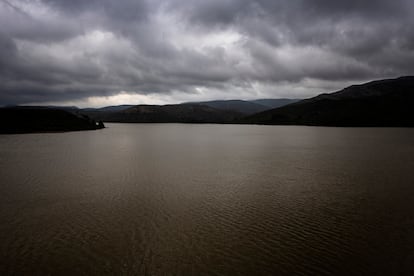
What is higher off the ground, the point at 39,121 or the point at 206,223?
the point at 39,121

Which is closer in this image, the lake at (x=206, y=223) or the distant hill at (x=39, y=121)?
the lake at (x=206, y=223)

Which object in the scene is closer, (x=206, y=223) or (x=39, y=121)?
(x=206, y=223)

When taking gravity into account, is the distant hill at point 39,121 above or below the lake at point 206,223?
above

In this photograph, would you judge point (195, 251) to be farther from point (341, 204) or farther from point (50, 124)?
point (50, 124)

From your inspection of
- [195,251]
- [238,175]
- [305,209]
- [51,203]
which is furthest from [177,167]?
[195,251]

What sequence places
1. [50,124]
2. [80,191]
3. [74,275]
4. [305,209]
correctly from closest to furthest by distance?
[74,275] < [305,209] < [80,191] < [50,124]

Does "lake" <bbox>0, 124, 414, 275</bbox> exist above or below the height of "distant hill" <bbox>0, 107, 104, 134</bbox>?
below

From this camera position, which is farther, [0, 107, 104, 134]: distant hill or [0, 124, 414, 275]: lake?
[0, 107, 104, 134]: distant hill

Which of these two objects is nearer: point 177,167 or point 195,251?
point 195,251
